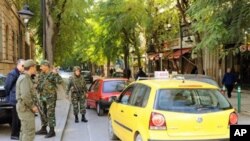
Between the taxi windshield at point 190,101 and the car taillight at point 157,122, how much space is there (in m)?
0.18

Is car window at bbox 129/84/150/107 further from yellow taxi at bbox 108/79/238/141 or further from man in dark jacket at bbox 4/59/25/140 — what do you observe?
man in dark jacket at bbox 4/59/25/140

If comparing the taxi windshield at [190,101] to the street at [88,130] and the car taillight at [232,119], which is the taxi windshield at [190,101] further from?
the street at [88,130]

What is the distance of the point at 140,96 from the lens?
833 centimetres

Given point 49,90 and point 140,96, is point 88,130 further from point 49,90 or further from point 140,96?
point 140,96

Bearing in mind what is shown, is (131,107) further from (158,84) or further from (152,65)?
(152,65)

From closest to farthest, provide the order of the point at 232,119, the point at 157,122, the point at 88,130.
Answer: the point at 157,122, the point at 232,119, the point at 88,130

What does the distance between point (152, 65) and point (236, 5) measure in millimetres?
39211

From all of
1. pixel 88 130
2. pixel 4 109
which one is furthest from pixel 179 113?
pixel 88 130

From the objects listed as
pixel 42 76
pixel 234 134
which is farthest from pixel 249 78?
pixel 234 134

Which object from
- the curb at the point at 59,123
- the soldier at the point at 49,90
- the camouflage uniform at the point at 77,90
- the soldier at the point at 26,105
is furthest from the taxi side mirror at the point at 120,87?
the soldier at the point at 26,105

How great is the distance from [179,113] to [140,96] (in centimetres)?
109

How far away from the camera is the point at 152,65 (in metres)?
55.1

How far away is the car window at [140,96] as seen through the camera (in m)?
7.97

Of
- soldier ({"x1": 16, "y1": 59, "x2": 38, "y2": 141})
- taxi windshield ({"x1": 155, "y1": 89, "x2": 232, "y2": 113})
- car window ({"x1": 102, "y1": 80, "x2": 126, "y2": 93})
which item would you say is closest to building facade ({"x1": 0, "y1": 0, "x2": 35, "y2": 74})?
car window ({"x1": 102, "y1": 80, "x2": 126, "y2": 93})
